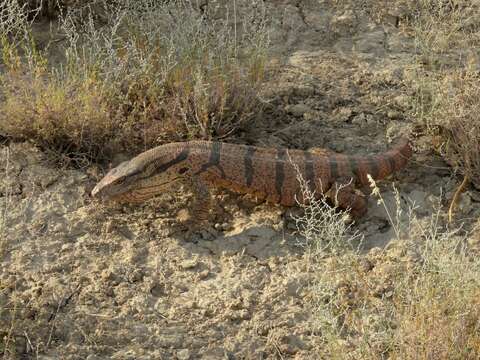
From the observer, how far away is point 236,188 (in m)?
5.87

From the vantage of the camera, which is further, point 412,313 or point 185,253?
point 185,253

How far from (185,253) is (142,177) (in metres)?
0.68

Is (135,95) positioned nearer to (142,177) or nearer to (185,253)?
(142,177)

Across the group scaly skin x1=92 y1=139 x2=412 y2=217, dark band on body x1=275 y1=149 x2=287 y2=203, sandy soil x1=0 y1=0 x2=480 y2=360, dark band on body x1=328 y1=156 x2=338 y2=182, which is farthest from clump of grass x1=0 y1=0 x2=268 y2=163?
dark band on body x1=328 y1=156 x2=338 y2=182

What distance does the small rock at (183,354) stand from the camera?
15.2ft

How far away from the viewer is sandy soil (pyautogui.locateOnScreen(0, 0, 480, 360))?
187 inches

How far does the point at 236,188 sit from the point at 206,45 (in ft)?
4.53

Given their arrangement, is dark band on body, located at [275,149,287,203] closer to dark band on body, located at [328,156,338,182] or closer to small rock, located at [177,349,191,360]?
dark band on body, located at [328,156,338,182]

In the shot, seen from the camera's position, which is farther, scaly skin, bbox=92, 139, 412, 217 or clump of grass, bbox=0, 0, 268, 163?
clump of grass, bbox=0, 0, 268, 163

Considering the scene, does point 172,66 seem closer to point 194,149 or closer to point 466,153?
point 194,149

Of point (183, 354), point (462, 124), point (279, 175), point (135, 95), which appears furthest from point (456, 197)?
point (135, 95)

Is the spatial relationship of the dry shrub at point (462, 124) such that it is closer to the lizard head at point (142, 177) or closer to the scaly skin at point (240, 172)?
the scaly skin at point (240, 172)

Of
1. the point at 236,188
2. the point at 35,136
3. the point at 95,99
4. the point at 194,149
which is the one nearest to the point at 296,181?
the point at 236,188

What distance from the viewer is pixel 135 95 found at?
6500 millimetres
